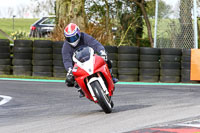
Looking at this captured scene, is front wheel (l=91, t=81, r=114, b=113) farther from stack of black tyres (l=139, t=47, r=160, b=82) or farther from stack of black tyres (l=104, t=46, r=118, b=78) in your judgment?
stack of black tyres (l=104, t=46, r=118, b=78)

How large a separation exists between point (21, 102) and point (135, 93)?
2928 mm

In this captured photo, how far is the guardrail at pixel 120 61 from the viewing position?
15.5 meters

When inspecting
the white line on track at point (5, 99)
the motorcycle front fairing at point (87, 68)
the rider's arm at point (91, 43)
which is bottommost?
the white line on track at point (5, 99)

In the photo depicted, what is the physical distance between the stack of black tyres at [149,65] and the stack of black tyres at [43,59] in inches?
123

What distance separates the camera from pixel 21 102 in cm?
1000

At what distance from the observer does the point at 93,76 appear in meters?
7.60

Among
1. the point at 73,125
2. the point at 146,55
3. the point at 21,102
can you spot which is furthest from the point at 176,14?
the point at 73,125

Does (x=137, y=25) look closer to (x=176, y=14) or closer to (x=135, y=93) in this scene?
(x=176, y=14)

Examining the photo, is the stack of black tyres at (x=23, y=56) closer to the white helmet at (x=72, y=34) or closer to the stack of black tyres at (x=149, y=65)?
the stack of black tyres at (x=149, y=65)

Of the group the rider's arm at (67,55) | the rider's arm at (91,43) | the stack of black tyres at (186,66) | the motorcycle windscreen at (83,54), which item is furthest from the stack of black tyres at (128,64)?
the motorcycle windscreen at (83,54)

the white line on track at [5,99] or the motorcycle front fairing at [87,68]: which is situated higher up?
the motorcycle front fairing at [87,68]

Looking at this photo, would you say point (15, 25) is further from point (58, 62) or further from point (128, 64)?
point (128, 64)

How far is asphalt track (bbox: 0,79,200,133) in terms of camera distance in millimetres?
6213

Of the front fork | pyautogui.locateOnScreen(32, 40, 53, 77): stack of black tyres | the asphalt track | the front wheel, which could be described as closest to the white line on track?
the asphalt track
